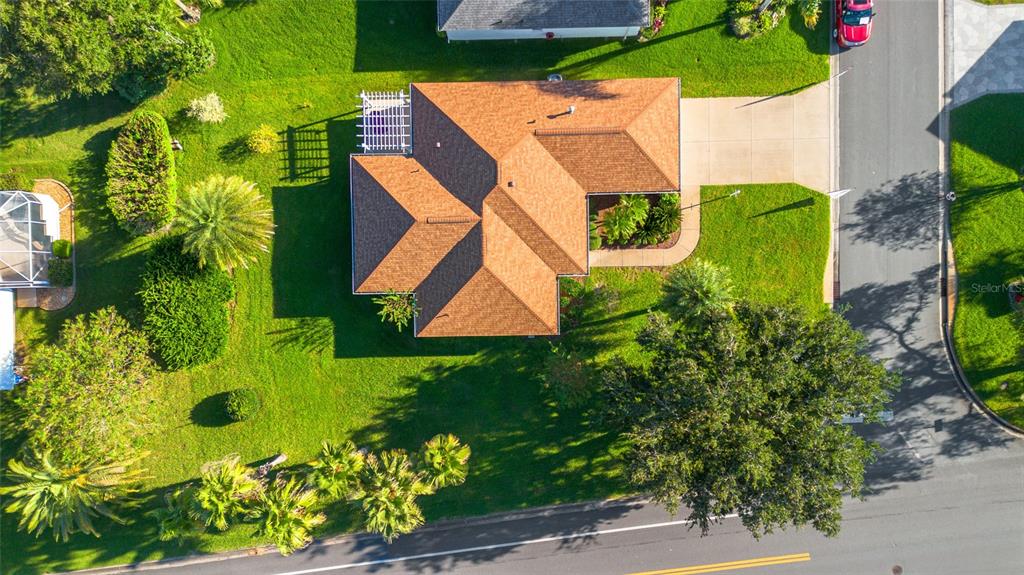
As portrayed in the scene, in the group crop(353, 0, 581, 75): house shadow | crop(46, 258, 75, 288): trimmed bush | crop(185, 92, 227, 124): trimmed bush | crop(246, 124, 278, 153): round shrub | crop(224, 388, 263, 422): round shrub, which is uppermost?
crop(353, 0, 581, 75): house shadow

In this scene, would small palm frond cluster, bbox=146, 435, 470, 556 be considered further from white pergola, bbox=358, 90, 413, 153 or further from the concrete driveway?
the concrete driveway

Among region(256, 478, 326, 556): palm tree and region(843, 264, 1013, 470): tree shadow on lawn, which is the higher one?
region(843, 264, 1013, 470): tree shadow on lawn

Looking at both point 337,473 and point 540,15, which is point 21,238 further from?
point 540,15

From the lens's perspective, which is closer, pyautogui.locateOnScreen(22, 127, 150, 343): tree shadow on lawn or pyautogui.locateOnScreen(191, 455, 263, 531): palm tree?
pyautogui.locateOnScreen(191, 455, 263, 531): palm tree

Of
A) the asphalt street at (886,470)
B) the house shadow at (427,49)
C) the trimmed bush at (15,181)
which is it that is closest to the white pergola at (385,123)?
the house shadow at (427,49)

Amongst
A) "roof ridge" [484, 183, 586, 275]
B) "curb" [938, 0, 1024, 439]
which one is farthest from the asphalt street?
"roof ridge" [484, 183, 586, 275]

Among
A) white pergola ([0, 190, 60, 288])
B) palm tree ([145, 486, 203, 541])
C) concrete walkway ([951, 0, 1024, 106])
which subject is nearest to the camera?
palm tree ([145, 486, 203, 541])

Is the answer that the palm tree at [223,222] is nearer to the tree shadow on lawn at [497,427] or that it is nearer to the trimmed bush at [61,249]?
the trimmed bush at [61,249]

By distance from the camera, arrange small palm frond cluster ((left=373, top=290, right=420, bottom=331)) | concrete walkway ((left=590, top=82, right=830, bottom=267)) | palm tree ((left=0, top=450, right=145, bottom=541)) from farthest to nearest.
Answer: concrete walkway ((left=590, top=82, right=830, bottom=267)) < small palm frond cluster ((left=373, top=290, right=420, bottom=331)) < palm tree ((left=0, top=450, right=145, bottom=541))
